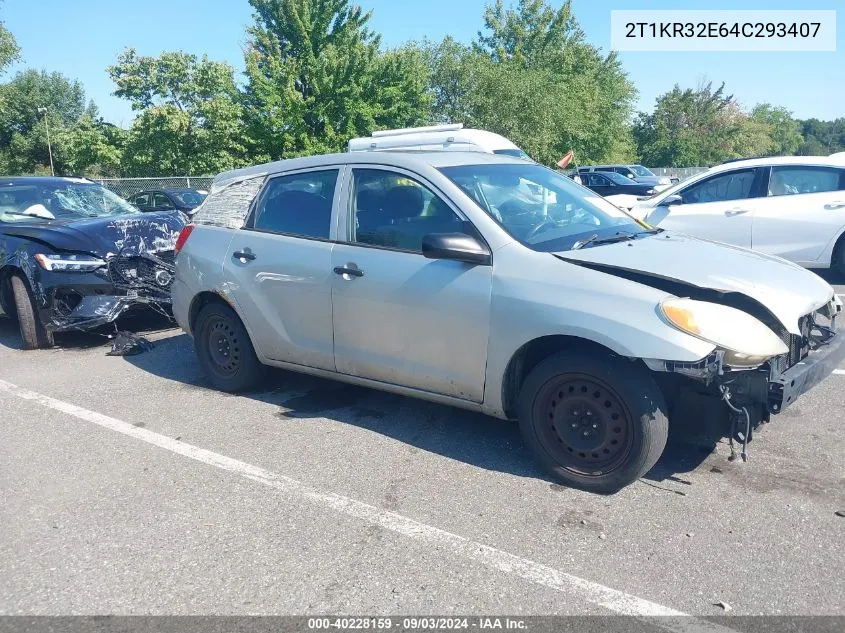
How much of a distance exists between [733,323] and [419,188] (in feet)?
6.53

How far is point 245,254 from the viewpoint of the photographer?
17.4 feet

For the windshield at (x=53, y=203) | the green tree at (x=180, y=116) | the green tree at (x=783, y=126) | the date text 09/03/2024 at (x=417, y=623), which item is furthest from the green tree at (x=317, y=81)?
the green tree at (x=783, y=126)

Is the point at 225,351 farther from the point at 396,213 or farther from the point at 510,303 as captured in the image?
the point at 510,303

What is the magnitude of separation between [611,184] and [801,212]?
16.9m

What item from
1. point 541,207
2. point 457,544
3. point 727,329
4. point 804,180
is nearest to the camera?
point 457,544

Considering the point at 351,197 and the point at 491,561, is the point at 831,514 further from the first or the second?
the point at 351,197

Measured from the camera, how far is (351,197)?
15.9 ft

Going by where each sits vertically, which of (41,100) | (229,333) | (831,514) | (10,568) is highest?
(41,100)

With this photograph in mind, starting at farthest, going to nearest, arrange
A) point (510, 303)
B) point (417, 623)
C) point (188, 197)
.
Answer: point (188, 197) → point (510, 303) → point (417, 623)

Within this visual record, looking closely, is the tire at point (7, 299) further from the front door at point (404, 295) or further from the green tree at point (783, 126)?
the green tree at point (783, 126)

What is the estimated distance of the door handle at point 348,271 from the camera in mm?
4598

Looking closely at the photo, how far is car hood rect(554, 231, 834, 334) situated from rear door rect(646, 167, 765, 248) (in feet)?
17.6

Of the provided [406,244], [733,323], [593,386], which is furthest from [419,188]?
[733,323]

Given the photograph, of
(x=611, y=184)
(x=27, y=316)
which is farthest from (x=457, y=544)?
(x=611, y=184)
